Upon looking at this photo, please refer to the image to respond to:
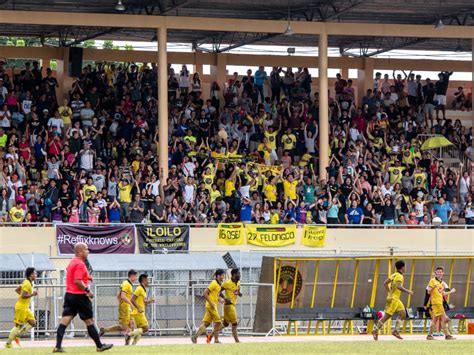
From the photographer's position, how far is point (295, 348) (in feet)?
66.6

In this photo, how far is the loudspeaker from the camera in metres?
44.2

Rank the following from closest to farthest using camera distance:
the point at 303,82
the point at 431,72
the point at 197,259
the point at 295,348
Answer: the point at 295,348, the point at 197,259, the point at 303,82, the point at 431,72

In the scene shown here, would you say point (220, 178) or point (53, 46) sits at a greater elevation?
point (53, 46)

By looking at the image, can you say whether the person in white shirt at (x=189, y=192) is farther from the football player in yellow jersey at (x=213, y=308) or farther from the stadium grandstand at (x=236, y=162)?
the football player in yellow jersey at (x=213, y=308)

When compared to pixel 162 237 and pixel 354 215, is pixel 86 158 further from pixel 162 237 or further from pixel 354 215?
pixel 354 215

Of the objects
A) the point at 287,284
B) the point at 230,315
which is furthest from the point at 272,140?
the point at 230,315

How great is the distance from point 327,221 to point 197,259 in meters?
6.72

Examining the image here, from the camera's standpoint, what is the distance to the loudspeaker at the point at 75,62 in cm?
4422

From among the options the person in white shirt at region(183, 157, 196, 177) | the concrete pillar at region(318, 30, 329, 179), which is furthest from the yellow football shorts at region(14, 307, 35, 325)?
the concrete pillar at region(318, 30, 329, 179)

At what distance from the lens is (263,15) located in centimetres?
4316

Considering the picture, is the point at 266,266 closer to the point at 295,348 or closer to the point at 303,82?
the point at 295,348

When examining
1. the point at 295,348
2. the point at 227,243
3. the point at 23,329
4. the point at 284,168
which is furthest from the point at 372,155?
the point at 295,348

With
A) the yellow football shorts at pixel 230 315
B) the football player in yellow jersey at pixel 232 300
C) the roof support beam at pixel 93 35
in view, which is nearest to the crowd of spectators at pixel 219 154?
the roof support beam at pixel 93 35

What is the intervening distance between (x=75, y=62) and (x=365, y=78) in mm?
11917
